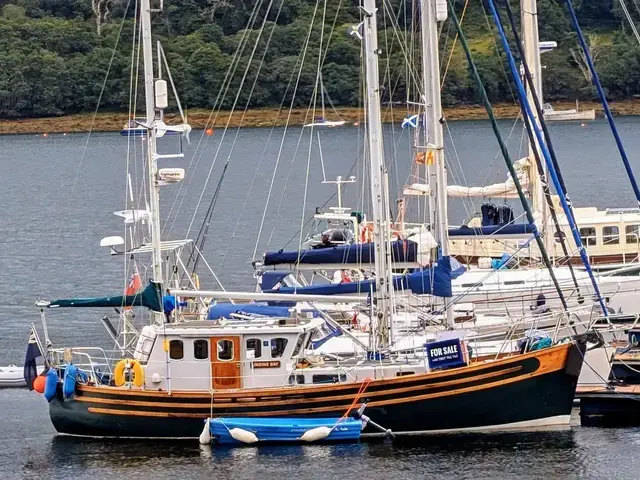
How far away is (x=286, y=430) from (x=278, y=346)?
2.42 meters

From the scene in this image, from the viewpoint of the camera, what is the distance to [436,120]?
2053 inches

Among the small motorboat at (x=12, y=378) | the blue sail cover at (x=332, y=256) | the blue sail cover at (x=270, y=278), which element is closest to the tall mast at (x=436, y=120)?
the blue sail cover at (x=332, y=256)

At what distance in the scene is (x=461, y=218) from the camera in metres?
101

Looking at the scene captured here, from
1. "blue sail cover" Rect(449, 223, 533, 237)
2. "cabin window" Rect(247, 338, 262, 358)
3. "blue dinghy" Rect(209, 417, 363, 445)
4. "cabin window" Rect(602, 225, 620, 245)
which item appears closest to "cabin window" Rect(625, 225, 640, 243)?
"cabin window" Rect(602, 225, 620, 245)

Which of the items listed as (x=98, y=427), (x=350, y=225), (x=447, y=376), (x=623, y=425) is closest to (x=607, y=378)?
(x=623, y=425)

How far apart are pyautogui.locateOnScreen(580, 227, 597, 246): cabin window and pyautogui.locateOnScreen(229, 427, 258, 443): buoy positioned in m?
26.9

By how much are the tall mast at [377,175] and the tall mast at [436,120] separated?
2.90 meters

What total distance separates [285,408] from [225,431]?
6.02 feet

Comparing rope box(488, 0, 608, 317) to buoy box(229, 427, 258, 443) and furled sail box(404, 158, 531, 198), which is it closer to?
buoy box(229, 427, 258, 443)

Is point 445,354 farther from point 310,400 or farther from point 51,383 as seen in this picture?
point 51,383

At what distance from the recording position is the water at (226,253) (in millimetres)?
43781

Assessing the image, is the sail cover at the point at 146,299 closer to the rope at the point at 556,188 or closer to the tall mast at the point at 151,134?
the tall mast at the point at 151,134

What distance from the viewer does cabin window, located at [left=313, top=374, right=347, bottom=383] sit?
4575cm

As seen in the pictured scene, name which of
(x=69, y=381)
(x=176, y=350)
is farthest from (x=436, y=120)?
(x=69, y=381)
